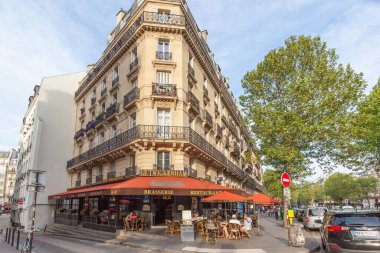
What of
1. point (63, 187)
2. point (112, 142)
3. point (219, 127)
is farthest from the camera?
point (63, 187)

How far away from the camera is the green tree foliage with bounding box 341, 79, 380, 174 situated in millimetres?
19469

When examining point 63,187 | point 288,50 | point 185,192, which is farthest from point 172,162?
point 63,187

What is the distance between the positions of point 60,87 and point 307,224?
29.1 metres

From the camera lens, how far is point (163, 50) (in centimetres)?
2091

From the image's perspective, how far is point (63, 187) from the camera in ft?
102

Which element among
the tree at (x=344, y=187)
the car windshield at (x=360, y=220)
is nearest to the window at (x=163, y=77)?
the car windshield at (x=360, y=220)

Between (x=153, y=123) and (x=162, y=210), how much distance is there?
229 inches

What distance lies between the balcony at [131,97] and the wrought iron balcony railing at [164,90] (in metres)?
1.41

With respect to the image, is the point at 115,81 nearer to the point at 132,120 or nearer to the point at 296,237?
the point at 132,120

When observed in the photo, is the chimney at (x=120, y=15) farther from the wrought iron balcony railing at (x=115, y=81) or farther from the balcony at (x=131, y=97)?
the balcony at (x=131, y=97)

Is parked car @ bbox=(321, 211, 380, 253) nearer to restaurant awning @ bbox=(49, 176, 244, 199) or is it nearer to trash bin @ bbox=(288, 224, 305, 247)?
trash bin @ bbox=(288, 224, 305, 247)

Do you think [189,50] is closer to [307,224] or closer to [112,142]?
[112,142]

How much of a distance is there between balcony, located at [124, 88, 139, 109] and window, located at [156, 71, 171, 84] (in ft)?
5.59

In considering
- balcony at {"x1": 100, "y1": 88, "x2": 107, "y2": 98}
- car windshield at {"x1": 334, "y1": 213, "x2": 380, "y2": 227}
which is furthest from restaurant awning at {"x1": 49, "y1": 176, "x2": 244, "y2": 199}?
balcony at {"x1": 100, "y1": 88, "x2": 107, "y2": 98}
